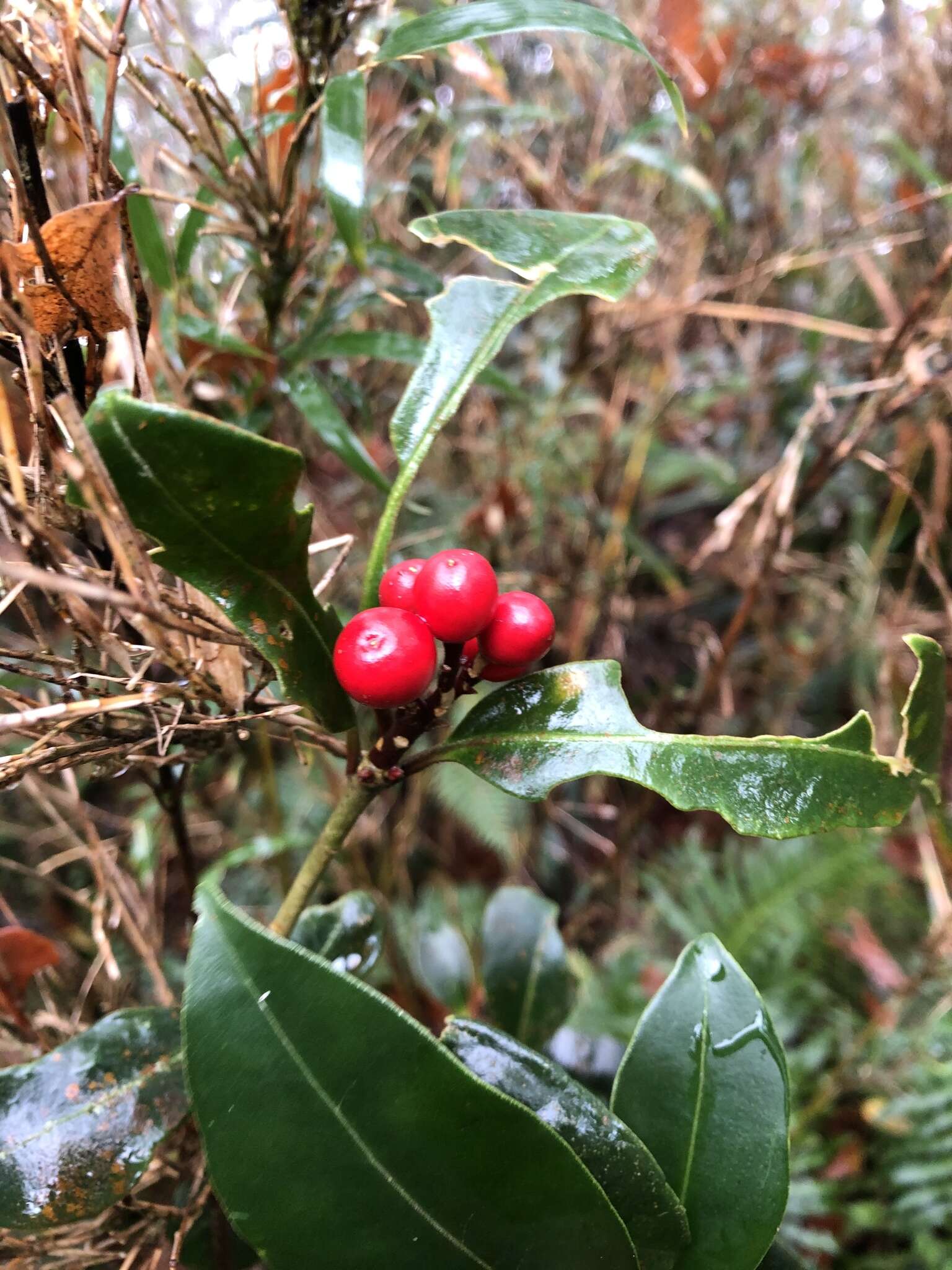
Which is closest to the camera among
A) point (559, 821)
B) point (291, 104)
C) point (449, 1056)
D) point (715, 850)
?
point (449, 1056)

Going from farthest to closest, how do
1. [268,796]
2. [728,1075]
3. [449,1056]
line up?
1. [268,796]
2. [728,1075]
3. [449,1056]

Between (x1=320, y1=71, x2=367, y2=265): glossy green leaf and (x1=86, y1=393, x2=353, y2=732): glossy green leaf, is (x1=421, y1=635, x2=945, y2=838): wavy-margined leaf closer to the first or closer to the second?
(x1=86, y1=393, x2=353, y2=732): glossy green leaf

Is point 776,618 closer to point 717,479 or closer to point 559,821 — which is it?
point 717,479

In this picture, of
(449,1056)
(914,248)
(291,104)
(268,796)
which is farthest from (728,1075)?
(914,248)

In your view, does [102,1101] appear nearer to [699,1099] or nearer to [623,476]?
[699,1099]

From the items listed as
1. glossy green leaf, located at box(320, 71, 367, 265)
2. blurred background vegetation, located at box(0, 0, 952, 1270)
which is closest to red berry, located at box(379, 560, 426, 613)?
blurred background vegetation, located at box(0, 0, 952, 1270)

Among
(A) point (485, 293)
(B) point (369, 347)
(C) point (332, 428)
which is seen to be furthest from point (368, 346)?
(A) point (485, 293)
